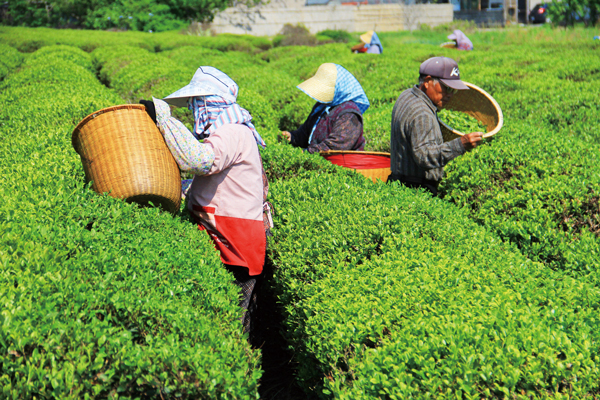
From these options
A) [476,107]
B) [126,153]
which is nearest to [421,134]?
[476,107]

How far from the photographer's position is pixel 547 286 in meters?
2.73

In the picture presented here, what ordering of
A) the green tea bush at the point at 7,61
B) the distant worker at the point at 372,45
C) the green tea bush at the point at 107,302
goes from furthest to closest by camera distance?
the distant worker at the point at 372,45 → the green tea bush at the point at 7,61 → the green tea bush at the point at 107,302

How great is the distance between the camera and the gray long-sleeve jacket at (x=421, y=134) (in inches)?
173

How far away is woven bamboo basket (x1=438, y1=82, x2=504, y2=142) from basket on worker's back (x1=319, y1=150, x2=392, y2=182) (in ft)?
2.35

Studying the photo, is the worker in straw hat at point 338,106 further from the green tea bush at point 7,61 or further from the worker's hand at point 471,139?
the green tea bush at point 7,61

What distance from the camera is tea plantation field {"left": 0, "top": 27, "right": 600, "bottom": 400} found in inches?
77.9

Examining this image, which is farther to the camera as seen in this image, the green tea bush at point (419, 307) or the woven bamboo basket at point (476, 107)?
the woven bamboo basket at point (476, 107)

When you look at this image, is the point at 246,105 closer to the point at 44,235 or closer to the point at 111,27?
the point at 44,235

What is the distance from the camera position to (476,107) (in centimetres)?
544

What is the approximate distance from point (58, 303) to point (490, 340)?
2.05 meters

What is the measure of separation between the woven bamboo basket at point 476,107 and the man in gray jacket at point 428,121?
1.09 ft

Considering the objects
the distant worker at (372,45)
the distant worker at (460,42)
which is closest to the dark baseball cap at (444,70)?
the distant worker at (372,45)

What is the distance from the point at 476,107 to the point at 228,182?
3560 millimetres

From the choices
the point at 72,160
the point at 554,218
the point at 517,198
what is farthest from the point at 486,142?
the point at 72,160
